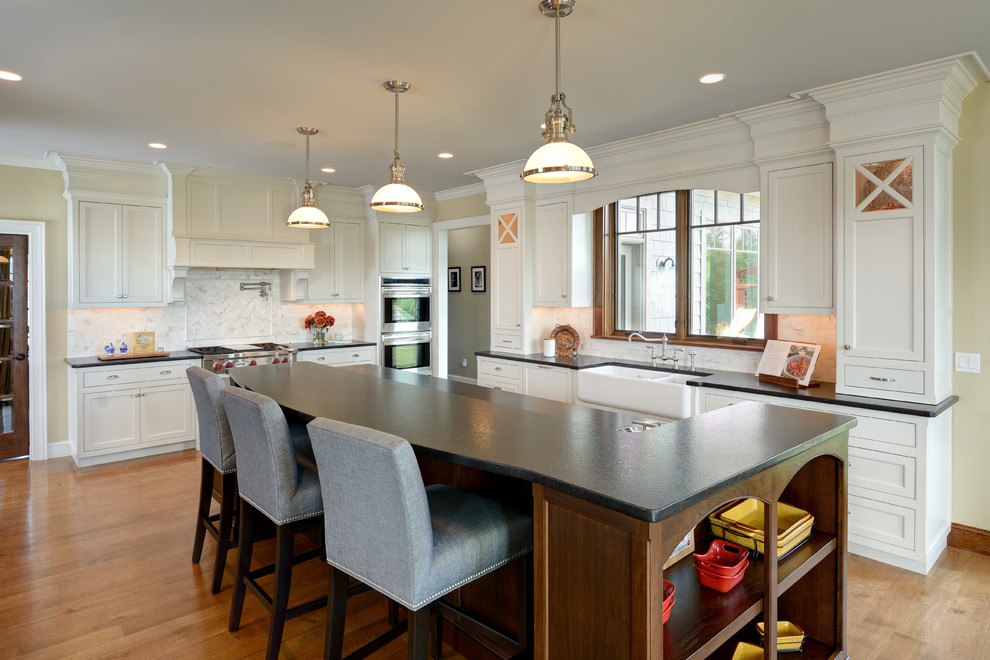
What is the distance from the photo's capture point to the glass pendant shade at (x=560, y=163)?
2.22 m

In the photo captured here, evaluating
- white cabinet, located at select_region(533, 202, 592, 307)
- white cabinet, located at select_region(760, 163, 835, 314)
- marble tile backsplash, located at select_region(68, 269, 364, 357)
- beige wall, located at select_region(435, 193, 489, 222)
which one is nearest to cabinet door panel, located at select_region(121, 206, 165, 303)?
marble tile backsplash, located at select_region(68, 269, 364, 357)

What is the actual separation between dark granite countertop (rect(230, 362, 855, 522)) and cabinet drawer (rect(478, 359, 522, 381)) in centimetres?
227

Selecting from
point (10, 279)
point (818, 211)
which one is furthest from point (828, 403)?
point (10, 279)

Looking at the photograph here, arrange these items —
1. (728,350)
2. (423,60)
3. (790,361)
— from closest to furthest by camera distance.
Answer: (423,60) → (790,361) → (728,350)

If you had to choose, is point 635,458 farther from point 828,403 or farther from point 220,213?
point 220,213

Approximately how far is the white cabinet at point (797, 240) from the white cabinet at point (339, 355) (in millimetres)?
4202

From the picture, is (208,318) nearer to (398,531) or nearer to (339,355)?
(339,355)

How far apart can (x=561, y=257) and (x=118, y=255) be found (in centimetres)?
392

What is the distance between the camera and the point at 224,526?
2.84 metres

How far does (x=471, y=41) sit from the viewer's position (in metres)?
2.74

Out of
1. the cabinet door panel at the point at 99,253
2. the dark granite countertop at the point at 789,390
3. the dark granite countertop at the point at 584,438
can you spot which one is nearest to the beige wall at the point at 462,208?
the dark granite countertop at the point at 789,390

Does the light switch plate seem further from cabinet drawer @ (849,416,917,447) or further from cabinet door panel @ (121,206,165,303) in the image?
cabinet door panel @ (121,206,165,303)

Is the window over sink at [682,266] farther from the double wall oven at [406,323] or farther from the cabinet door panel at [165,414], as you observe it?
the cabinet door panel at [165,414]

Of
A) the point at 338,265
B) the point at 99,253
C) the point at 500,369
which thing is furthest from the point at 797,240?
the point at 99,253
